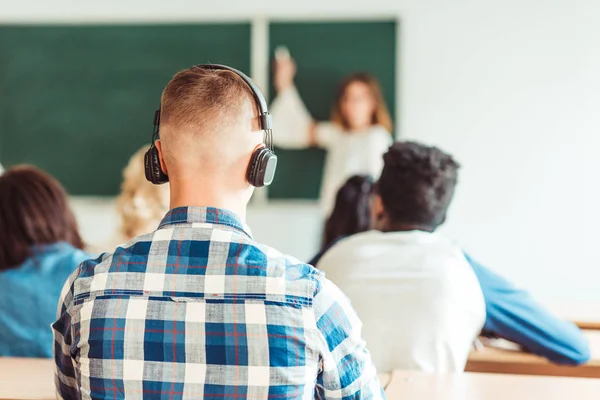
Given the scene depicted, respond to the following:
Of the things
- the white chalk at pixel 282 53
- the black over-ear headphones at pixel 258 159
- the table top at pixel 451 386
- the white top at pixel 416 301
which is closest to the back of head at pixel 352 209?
the white top at pixel 416 301

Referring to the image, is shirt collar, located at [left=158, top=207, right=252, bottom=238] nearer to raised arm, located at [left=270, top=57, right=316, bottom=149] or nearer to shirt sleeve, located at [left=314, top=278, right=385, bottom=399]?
shirt sleeve, located at [left=314, top=278, right=385, bottom=399]

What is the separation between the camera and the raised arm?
5.05 metres

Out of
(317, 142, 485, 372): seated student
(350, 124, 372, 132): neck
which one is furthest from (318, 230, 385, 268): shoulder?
(350, 124, 372, 132): neck

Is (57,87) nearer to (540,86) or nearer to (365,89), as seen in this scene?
(365,89)

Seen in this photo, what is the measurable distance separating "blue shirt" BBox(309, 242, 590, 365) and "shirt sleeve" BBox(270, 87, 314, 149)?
3.12m

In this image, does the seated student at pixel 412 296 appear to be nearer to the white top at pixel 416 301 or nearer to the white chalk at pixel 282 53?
the white top at pixel 416 301

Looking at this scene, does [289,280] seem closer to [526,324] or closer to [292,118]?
[526,324]

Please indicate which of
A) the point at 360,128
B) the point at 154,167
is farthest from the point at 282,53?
the point at 154,167

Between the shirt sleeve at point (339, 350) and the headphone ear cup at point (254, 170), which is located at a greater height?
the headphone ear cup at point (254, 170)

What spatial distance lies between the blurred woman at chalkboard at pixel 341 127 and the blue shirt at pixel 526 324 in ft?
9.54

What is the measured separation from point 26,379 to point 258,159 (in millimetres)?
887

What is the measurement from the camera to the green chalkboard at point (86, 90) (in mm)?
5191

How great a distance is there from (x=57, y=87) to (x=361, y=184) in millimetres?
3119

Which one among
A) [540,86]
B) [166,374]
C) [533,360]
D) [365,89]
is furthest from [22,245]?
[540,86]
